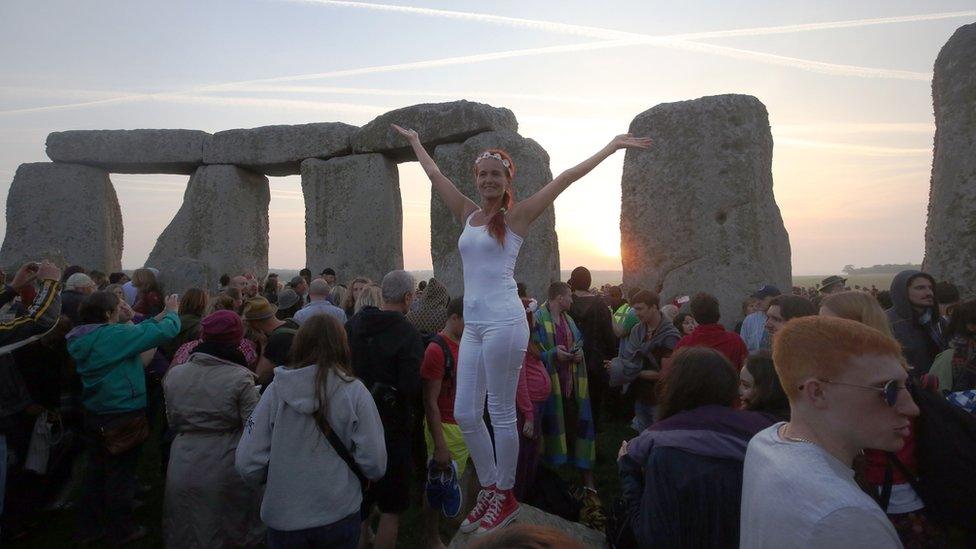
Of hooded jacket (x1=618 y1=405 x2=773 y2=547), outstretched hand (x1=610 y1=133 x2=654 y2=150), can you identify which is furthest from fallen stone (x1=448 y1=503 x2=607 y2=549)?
outstretched hand (x1=610 y1=133 x2=654 y2=150)

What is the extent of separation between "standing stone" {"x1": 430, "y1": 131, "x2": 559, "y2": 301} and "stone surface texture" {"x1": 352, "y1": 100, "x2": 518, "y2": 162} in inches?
7.5

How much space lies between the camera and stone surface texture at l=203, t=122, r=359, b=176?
10.3 metres

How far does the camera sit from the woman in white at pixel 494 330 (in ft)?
8.75

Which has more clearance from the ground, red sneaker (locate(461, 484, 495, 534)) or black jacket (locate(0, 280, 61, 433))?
black jacket (locate(0, 280, 61, 433))

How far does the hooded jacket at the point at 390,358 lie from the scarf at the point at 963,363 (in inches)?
93.2

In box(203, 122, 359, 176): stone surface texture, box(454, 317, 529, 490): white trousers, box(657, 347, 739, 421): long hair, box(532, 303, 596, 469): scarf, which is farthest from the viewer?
box(203, 122, 359, 176): stone surface texture

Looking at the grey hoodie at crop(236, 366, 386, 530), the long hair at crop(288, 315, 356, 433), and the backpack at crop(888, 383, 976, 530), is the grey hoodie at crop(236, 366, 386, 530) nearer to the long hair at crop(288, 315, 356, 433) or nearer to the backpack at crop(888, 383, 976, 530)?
the long hair at crop(288, 315, 356, 433)

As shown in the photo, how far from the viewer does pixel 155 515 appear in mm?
4141

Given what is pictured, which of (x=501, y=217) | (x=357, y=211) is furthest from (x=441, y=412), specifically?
(x=357, y=211)

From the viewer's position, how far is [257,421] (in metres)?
2.53

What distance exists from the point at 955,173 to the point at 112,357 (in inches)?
268

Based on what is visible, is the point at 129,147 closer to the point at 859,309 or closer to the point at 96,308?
the point at 96,308

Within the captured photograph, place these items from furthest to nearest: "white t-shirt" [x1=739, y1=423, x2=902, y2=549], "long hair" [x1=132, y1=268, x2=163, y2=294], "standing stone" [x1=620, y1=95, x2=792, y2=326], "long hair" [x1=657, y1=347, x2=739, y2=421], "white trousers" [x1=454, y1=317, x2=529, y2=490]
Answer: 1. "standing stone" [x1=620, y1=95, x2=792, y2=326]
2. "long hair" [x1=132, y1=268, x2=163, y2=294]
3. "white trousers" [x1=454, y1=317, x2=529, y2=490]
4. "long hair" [x1=657, y1=347, x2=739, y2=421]
5. "white t-shirt" [x1=739, y1=423, x2=902, y2=549]

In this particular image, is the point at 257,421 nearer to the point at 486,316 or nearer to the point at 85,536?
the point at 486,316
